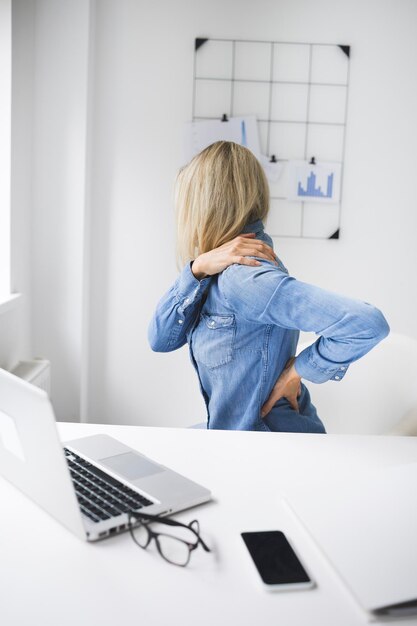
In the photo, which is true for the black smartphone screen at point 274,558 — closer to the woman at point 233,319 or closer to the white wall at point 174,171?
the woman at point 233,319

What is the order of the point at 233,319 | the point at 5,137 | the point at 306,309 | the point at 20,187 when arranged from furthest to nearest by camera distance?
the point at 20,187
the point at 5,137
the point at 233,319
the point at 306,309

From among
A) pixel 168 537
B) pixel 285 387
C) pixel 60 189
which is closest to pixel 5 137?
pixel 60 189

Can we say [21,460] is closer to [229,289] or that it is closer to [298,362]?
[229,289]

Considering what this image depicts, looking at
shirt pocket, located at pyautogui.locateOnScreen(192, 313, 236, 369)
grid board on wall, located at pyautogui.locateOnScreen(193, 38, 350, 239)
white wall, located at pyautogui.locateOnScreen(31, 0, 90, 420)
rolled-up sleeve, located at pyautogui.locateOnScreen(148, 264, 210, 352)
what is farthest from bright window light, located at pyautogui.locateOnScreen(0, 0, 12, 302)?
shirt pocket, located at pyautogui.locateOnScreen(192, 313, 236, 369)

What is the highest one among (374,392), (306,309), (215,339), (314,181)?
(314,181)

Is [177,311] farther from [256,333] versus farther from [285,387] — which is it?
[285,387]

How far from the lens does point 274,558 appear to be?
2.34 feet

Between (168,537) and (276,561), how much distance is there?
0.14 m

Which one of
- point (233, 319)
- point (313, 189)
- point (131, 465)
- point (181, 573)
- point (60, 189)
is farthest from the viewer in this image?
point (313, 189)

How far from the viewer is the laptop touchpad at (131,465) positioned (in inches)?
35.8

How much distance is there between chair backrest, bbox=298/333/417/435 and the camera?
5.08 ft

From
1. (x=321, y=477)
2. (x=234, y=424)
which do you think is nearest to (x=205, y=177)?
(x=234, y=424)

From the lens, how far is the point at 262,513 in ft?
2.74

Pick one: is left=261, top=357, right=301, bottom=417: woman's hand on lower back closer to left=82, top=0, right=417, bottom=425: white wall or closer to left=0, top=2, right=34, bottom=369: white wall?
left=0, top=2, right=34, bottom=369: white wall
